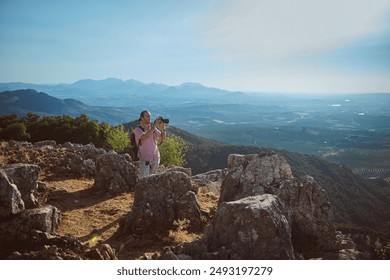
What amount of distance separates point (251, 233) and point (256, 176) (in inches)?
158

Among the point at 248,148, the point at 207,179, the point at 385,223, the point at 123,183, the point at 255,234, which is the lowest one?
the point at 385,223

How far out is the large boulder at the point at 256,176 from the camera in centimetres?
911

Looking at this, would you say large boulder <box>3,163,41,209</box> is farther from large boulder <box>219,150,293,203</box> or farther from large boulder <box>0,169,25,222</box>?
large boulder <box>219,150,293,203</box>

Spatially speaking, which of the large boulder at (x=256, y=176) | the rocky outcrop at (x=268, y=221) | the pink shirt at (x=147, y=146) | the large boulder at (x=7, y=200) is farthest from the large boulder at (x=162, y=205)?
the large boulder at (x=7, y=200)

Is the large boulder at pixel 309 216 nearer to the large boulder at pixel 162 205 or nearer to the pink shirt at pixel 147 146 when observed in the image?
the large boulder at pixel 162 205

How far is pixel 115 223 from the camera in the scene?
9219 millimetres

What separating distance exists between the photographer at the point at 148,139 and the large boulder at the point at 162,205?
2.71 feet

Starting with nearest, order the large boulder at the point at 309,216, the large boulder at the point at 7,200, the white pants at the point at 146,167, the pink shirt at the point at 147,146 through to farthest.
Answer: the large boulder at the point at 7,200
the large boulder at the point at 309,216
the pink shirt at the point at 147,146
the white pants at the point at 146,167

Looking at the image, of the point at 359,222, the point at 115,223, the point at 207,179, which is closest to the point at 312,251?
the point at 115,223

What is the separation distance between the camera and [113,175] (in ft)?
40.2

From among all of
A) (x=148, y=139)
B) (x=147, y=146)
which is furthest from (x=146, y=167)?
(x=148, y=139)

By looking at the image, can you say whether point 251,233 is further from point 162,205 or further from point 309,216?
point 162,205
